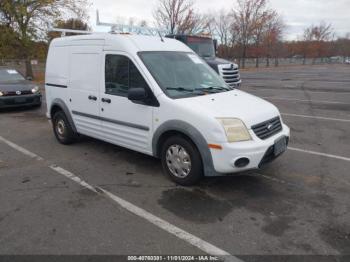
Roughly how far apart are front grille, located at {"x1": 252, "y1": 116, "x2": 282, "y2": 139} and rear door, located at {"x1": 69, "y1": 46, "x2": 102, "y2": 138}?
2.68 m

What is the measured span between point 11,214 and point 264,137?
325 centimetres

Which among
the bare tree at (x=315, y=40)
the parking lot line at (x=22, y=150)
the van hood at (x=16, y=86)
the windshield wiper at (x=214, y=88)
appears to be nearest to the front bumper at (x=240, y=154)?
the windshield wiper at (x=214, y=88)

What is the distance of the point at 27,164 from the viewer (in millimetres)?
5309

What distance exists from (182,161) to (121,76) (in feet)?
5.51

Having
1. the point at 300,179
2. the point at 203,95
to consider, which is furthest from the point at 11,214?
the point at 300,179

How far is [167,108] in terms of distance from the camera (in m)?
4.18

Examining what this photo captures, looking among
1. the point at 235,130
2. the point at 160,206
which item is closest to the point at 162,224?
the point at 160,206

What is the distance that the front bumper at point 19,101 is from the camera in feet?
32.5

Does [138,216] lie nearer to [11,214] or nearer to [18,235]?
[18,235]

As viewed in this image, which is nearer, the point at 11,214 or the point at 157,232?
the point at 157,232

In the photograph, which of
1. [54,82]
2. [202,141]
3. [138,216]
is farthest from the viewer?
[54,82]

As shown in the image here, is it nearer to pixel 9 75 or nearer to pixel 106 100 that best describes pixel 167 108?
pixel 106 100

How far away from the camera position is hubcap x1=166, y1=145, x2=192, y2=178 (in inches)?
165

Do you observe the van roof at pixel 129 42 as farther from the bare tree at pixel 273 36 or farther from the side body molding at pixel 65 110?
the bare tree at pixel 273 36
